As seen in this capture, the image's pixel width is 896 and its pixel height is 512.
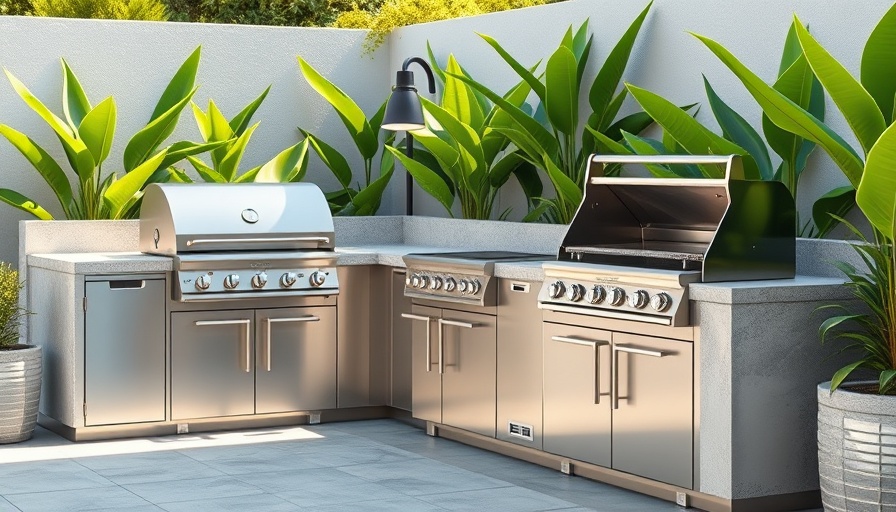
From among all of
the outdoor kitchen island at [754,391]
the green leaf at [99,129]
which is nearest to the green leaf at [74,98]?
the green leaf at [99,129]

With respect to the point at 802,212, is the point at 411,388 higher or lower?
lower

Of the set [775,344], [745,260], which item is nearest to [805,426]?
[775,344]

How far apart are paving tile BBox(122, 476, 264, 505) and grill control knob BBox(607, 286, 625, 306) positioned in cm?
176

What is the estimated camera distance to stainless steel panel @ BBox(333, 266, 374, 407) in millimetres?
7777

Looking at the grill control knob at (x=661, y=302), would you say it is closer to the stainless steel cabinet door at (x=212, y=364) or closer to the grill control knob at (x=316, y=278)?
the grill control knob at (x=316, y=278)

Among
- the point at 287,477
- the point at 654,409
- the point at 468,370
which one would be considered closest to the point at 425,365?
the point at 468,370

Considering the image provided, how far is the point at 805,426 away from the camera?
18.2 ft

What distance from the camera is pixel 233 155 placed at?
28.3 ft

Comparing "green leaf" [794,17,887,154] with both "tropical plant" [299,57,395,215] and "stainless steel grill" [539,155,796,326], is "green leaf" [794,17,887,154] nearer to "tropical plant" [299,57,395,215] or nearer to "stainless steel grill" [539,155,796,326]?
"stainless steel grill" [539,155,796,326]

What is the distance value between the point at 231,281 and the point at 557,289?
2.01 metres

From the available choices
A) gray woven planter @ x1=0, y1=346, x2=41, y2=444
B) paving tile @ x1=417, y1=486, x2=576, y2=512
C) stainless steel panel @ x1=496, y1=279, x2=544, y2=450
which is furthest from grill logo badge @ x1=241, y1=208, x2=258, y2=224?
paving tile @ x1=417, y1=486, x2=576, y2=512

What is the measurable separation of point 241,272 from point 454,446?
149cm

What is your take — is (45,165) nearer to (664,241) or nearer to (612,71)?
(612,71)

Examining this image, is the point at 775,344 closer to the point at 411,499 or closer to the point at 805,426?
the point at 805,426
